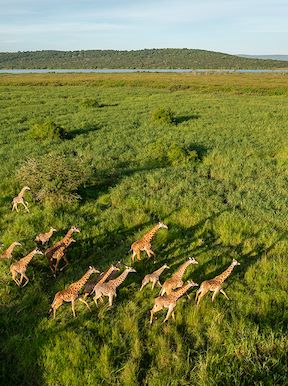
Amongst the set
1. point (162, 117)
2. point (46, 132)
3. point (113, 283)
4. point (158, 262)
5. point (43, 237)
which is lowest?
point (158, 262)

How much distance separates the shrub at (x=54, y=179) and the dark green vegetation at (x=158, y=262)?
0.69ft

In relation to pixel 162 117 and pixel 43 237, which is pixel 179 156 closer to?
pixel 43 237

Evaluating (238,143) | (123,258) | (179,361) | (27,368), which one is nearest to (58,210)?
(123,258)

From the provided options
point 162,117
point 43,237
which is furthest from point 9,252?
point 162,117

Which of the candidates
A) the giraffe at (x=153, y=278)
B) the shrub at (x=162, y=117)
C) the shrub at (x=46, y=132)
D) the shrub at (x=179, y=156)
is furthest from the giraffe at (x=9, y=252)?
the shrub at (x=162, y=117)

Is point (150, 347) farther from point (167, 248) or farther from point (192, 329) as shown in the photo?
point (167, 248)

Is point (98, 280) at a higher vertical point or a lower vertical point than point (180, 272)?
lower

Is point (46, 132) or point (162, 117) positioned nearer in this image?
point (46, 132)

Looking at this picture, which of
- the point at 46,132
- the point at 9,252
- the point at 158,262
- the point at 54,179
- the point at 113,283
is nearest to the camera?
the point at 113,283

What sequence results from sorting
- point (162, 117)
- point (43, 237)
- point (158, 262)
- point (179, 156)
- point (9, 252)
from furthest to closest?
point (162, 117) < point (179, 156) < point (43, 237) < point (158, 262) < point (9, 252)

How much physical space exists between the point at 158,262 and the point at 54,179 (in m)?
5.78

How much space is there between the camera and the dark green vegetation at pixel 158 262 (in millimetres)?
5656

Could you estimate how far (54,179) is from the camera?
41.5 ft

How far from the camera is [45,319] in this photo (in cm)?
670
